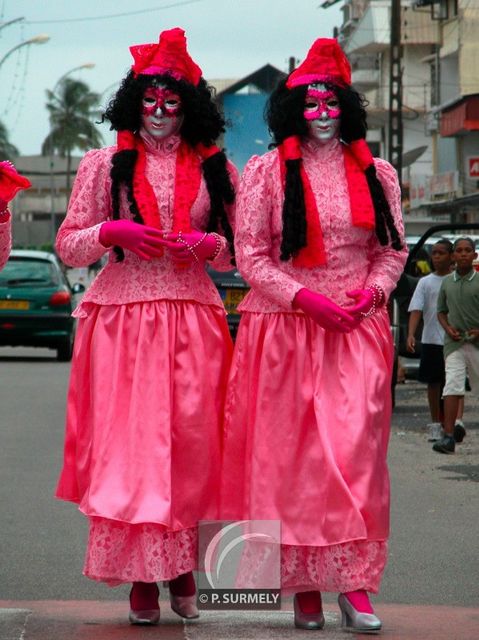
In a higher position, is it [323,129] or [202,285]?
[323,129]

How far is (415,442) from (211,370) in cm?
810

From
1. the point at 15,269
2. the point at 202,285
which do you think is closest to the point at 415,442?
the point at 202,285

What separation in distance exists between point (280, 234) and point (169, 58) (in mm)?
848

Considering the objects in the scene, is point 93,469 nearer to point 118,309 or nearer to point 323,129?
point 118,309

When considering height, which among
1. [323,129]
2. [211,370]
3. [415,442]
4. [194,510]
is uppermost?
[323,129]

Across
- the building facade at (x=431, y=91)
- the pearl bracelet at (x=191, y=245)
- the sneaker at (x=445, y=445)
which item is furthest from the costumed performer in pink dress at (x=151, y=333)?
the building facade at (x=431, y=91)

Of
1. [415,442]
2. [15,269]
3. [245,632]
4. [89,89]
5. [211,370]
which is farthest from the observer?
[89,89]

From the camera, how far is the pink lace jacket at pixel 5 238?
6.12 metres

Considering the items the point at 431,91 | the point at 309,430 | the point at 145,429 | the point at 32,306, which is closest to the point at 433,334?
the point at 309,430

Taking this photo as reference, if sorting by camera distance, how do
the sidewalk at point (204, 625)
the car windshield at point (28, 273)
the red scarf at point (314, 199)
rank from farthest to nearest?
the car windshield at point (28, 273), the red scarf at point (314, 199), the sidewalk at point (204, 625)

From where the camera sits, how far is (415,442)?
14.2m

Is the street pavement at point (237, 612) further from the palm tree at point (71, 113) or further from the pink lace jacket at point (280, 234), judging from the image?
the palm tree at point (71, 113)
